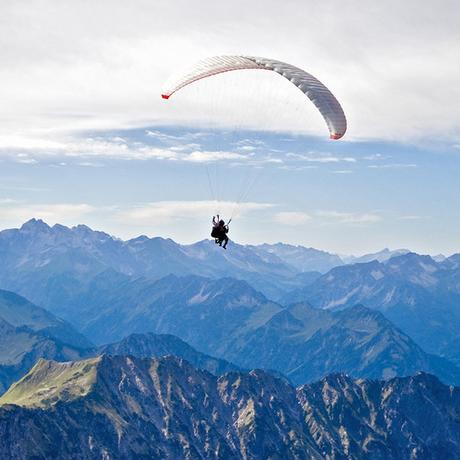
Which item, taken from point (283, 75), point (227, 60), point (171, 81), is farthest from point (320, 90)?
point (171, 81)

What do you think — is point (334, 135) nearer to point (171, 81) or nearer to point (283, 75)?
point (283, 75)

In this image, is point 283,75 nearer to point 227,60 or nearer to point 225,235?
point 227,60

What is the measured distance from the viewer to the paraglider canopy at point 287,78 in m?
93.1

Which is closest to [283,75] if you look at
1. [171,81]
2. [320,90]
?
[320,90]

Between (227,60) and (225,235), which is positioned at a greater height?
(227,60)

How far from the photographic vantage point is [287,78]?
307 feet

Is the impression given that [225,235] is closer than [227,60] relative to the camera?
No

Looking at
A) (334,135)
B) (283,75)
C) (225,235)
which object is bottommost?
(225,235)

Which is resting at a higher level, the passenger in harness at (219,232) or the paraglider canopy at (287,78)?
the paraglider canopy at (287,78)

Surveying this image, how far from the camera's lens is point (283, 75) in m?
94.0

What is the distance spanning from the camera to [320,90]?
316 feet

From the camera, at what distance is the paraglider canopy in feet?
306

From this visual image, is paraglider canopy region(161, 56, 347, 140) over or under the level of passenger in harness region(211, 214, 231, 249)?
over

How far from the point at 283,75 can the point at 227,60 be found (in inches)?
275
